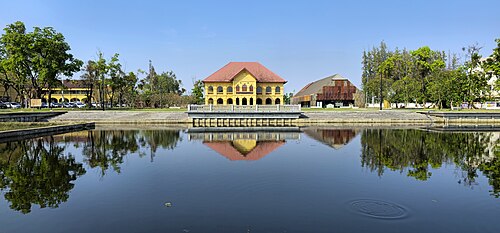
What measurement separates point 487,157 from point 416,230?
13.1m

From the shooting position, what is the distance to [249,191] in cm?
1027

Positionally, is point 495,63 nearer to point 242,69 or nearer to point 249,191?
point 242,69

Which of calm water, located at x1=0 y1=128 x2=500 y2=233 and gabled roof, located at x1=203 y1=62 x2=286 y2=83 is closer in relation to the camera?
calm water, located at x1=0 y1=128 x2=500 y2=233

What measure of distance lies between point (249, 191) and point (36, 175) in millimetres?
8564

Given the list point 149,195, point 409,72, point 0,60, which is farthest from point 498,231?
point 409,72

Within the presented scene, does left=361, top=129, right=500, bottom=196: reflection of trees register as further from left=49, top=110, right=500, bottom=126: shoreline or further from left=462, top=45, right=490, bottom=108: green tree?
left=462, top=45, right=490, bottom=108: green tree

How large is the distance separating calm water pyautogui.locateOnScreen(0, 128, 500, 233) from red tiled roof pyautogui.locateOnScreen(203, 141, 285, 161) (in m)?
0.17

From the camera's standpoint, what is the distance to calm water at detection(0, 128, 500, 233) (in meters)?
7.61

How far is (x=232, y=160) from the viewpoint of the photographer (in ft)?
52.4

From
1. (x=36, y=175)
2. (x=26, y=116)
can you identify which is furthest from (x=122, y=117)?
(x=36, y=175)

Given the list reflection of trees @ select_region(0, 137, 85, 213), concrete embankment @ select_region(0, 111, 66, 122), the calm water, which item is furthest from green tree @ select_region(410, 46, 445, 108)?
reflection of trees @ select_region(0, 137, 85, 213)

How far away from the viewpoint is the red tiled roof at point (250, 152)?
16.9 m

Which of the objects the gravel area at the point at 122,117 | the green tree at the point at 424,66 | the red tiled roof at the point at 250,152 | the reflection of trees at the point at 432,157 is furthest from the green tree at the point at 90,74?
the green tree at the point at 424,66

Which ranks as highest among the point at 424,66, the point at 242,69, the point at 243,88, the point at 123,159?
the point at 424,66
